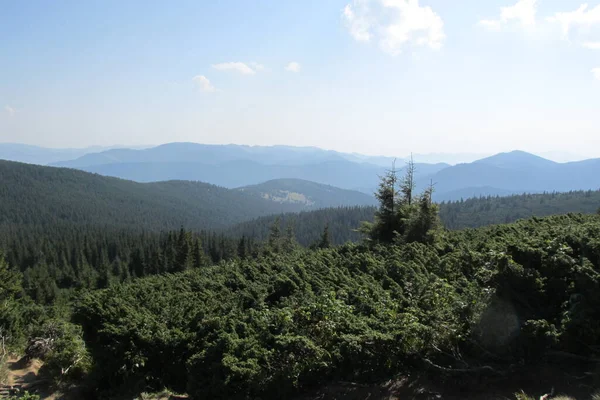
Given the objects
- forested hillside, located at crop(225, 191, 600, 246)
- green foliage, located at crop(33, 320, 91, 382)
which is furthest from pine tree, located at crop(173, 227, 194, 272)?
forested hillside, located at crop(225, 191, 600, 246)

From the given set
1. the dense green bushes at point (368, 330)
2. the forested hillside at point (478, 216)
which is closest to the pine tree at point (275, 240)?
the dense green bushes at point (368, 330)

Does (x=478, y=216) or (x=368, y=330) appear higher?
(x=368, y=330)

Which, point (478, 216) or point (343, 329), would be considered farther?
point (478, 216)

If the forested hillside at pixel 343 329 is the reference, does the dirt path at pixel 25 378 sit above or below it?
below

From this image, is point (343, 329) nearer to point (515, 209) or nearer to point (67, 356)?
point (67, 356)

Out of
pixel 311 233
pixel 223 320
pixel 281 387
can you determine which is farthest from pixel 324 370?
pixel 311 233

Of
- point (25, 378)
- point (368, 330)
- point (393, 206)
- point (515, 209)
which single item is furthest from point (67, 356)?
point (515, 209)

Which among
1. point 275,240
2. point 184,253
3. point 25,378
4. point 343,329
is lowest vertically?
point 184,253

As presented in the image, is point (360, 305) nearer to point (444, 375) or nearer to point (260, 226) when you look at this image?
point (444, 375)

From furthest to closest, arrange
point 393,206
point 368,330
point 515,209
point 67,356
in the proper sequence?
point 515,209
point 393,206
point 67,356
point 368,330

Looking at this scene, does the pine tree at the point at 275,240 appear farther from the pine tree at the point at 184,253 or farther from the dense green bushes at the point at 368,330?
the dense green bushes at the point at 368,330

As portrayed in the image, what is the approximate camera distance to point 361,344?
7.77 metres

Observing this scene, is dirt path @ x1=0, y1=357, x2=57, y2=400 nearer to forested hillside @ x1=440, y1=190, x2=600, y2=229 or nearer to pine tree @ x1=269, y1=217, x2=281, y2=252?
pine tree @ x1=269, y1=217, x2=281, y2=252

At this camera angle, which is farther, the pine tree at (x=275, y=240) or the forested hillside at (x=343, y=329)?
the pine tree at (x=275, y=240)
